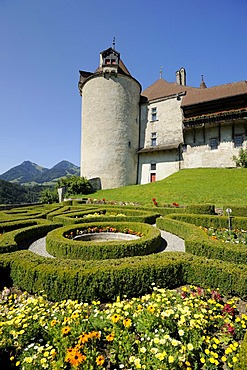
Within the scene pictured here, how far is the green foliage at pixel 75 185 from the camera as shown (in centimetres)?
2900

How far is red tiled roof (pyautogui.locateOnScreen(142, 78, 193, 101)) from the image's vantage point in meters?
34.6

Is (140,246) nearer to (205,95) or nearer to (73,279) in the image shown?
(73,279)

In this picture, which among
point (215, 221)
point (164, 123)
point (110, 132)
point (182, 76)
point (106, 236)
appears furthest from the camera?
point (182, 76)

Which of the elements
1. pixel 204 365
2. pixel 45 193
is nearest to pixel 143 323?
pixel 204 365

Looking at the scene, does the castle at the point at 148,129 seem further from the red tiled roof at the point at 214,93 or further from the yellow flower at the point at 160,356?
the yellow flower at the point at 160,356

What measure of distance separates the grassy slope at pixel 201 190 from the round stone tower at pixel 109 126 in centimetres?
842

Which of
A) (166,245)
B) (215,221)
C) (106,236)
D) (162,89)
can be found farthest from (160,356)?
(162,89)

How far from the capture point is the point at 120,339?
318cm

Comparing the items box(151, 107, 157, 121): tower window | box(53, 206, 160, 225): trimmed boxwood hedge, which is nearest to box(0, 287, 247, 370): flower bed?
box(53, 206, 160, 225): trimmed boxwood hedge

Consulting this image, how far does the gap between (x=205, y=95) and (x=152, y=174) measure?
14390mm

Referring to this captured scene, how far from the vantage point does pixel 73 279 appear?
183 inches

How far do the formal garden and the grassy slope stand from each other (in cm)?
1086

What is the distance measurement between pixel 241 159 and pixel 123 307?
27.5 metres

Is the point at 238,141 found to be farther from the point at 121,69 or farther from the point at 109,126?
the point at 121,69
